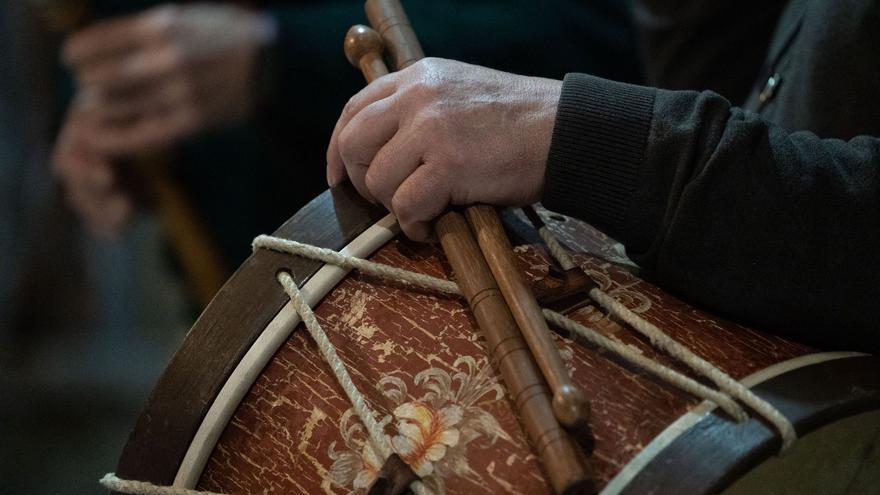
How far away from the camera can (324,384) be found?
28.4 inches

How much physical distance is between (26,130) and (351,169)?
142cm

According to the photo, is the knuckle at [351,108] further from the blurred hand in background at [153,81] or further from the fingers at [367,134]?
the blurred hand in background at [153,81]

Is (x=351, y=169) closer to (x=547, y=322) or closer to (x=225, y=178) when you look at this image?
(x=547, y=322)

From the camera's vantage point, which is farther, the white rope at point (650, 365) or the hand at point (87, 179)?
the hand at point (87, 179)

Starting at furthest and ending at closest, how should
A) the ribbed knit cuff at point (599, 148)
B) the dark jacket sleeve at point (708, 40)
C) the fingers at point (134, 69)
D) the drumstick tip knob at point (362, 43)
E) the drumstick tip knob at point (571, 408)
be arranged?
the fingers at point (134, 69) → the dark jacket sleeve at point (708, 40) → the drumstick tip knob at point (362, 43) → the ribbed knit cuff at point (599, 148) → the drumstick tip knob at point (571, 408)

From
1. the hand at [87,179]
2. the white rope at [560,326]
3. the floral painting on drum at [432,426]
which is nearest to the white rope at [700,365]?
the white rope at [560,326]

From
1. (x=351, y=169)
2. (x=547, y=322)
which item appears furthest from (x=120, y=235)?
(x=547, y=322)

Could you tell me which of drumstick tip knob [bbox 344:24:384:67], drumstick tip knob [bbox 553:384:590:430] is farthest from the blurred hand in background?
drumstick tip knob [bbox 553:384:590:430]

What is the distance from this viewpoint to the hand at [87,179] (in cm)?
169

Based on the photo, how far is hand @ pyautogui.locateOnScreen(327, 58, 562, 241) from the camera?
2.39ft

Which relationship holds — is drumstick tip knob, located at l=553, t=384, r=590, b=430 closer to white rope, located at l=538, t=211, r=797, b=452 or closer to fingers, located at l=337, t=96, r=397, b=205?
white rope, located at l=538, t=211, r=797, b=452

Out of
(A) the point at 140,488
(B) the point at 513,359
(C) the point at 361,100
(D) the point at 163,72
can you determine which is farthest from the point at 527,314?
(D) the point at 163,72

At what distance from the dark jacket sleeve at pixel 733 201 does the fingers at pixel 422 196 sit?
9 centimetres

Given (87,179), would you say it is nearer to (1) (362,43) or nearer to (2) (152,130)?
(2) (152,130)
